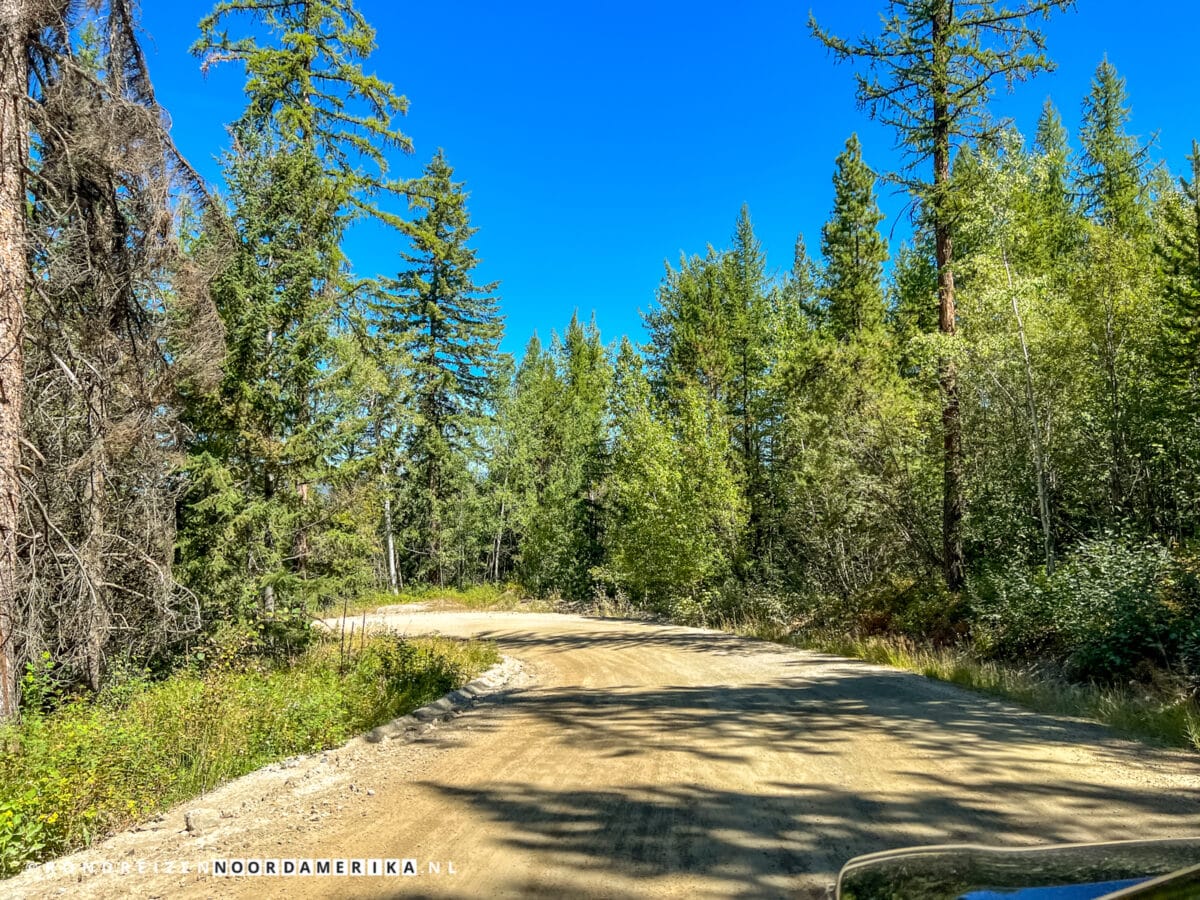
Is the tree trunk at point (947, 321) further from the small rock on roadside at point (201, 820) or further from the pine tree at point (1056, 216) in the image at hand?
the small rock on roadside at point (201, 820)

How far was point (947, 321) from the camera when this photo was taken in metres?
14.1

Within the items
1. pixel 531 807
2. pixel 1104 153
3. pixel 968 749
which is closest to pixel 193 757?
pixel 531 807

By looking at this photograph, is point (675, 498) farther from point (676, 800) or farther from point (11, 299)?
point (11, 299)

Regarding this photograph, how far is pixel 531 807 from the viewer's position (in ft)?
15.6

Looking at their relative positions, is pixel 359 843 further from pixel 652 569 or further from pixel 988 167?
pixel 652 569

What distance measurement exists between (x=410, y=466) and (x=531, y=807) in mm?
29489

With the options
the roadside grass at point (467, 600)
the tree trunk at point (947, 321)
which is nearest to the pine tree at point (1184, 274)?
the tree trunk at point (947, 321)

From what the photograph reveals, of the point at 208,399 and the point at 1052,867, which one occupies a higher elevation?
the point at 208,399

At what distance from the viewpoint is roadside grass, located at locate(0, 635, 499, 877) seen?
4.65m

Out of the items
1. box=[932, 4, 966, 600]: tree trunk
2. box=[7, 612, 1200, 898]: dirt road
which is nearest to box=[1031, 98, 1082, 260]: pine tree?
box=[932, 4, 966, 600]: tree trunk

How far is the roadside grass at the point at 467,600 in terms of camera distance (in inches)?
1175

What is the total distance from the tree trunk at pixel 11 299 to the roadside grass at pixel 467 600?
2258cm

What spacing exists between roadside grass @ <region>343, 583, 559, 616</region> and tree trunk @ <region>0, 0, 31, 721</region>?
22583 mm

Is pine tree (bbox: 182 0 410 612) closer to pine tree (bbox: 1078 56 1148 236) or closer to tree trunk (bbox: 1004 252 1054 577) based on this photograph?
tree trunk (bbox: 1004 252 1054 577)
